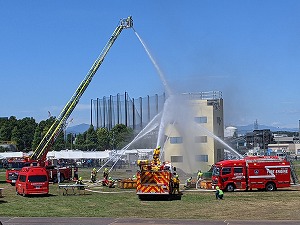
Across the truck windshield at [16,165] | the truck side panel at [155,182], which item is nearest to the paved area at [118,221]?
the truck side panel at [155,182]

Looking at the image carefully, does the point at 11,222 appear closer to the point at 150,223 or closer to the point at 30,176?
the point at 150,223

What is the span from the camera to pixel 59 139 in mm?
145500

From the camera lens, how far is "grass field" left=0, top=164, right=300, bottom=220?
1201 inches

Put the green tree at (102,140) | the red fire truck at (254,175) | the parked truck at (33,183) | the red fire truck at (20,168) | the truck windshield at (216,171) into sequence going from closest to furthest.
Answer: the parked truck at (33,183), the red fire truck at (254,175), the truck windshield at (216,171), the red fire truck at (20,168), the green tree at (102,140)

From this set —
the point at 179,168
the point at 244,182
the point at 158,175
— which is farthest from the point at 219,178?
the point at 179,168

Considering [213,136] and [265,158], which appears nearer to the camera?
[265,158]

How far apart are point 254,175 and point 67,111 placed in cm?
2929

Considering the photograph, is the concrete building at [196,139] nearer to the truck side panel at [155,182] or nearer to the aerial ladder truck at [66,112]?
the aerial ladder truck at [66,112]

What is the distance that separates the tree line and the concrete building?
65.7 m

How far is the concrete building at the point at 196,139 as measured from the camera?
75562mm

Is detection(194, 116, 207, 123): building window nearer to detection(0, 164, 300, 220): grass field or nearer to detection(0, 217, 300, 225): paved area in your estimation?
detection(0, 164, 300, 220): grass field

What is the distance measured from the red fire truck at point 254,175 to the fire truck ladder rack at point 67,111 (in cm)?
2682

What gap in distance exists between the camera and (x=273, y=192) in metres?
46.0

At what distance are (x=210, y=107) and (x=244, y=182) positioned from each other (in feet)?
102
